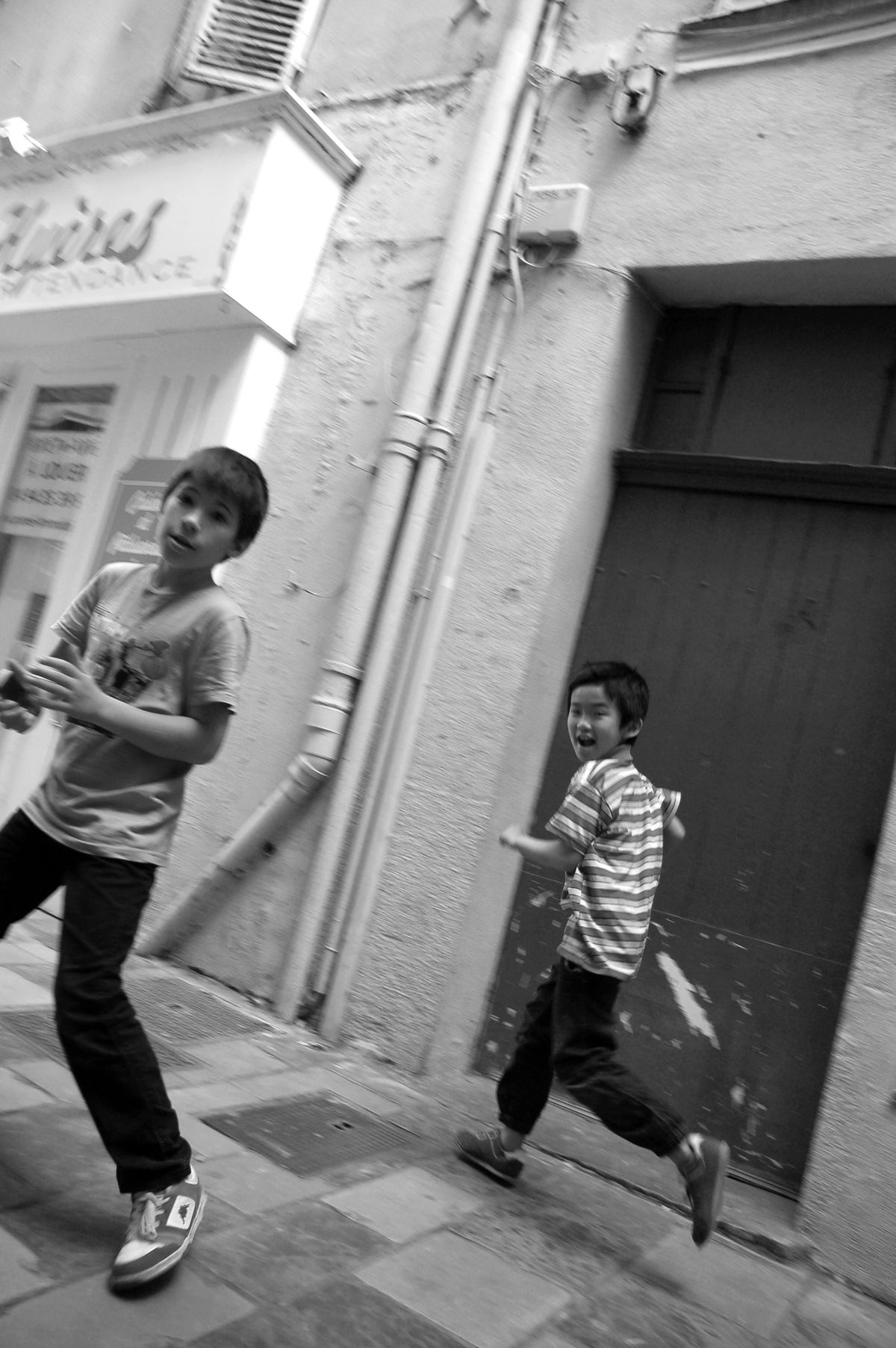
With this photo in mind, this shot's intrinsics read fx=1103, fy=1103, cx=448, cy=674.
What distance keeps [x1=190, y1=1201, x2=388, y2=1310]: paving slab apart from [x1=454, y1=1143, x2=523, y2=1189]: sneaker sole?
0.70m

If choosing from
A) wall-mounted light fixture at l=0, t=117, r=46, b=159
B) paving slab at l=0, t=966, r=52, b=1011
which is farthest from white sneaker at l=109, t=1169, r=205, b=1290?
wall-mounted light fixture at l=0, t=117, r=46, b=159

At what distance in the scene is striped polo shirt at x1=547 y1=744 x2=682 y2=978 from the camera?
320 cm

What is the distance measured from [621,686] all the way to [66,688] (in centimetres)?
165

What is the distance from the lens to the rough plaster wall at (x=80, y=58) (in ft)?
22.3

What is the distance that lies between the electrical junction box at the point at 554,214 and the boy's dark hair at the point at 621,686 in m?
2.36

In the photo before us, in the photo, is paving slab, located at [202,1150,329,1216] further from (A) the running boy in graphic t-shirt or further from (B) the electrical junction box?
(B) the electrical junction box

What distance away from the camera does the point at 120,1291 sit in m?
2.18

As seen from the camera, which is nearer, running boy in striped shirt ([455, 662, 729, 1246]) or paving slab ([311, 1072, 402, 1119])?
running boy in striped shirt ([455, 662, 729, 1246])

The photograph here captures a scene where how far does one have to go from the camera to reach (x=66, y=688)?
222 centimetres

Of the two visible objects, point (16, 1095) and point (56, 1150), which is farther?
point (16, 1095)

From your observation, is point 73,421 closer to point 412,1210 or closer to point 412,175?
point 412,175

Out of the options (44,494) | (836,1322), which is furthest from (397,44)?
(836,1322)

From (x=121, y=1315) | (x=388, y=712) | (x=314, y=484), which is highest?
(x=314, y=484)

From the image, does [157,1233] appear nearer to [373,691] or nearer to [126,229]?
[373,691]
